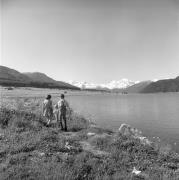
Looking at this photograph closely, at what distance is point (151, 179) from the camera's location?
757 cm

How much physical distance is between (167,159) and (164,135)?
13457 millimetres

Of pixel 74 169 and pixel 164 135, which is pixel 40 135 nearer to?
pixel 74 169

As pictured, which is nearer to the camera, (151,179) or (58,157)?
(151,179)

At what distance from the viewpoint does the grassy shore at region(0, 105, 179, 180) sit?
23.8ft

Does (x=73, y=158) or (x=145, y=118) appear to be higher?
(x=73, y=158)

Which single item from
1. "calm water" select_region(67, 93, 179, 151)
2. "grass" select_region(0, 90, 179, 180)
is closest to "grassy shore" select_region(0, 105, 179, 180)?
"grass" select_region(0, 90, 179, 180)

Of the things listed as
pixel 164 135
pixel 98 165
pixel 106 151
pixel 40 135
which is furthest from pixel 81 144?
pixel 164 135

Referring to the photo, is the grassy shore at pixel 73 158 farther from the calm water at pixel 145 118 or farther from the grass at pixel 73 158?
the calm water at pixel 145 118

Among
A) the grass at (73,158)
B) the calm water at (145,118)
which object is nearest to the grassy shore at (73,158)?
the grass at (73,158)

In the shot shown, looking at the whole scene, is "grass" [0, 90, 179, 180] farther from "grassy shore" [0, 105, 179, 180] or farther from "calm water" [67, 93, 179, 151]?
"calm water" [67, 93, 179, 151]

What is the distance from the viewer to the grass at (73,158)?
285 inches

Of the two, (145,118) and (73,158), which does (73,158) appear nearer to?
(73,158)

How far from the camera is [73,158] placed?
8.57 metres

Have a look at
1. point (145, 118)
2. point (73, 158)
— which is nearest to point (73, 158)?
point (73, 158)
